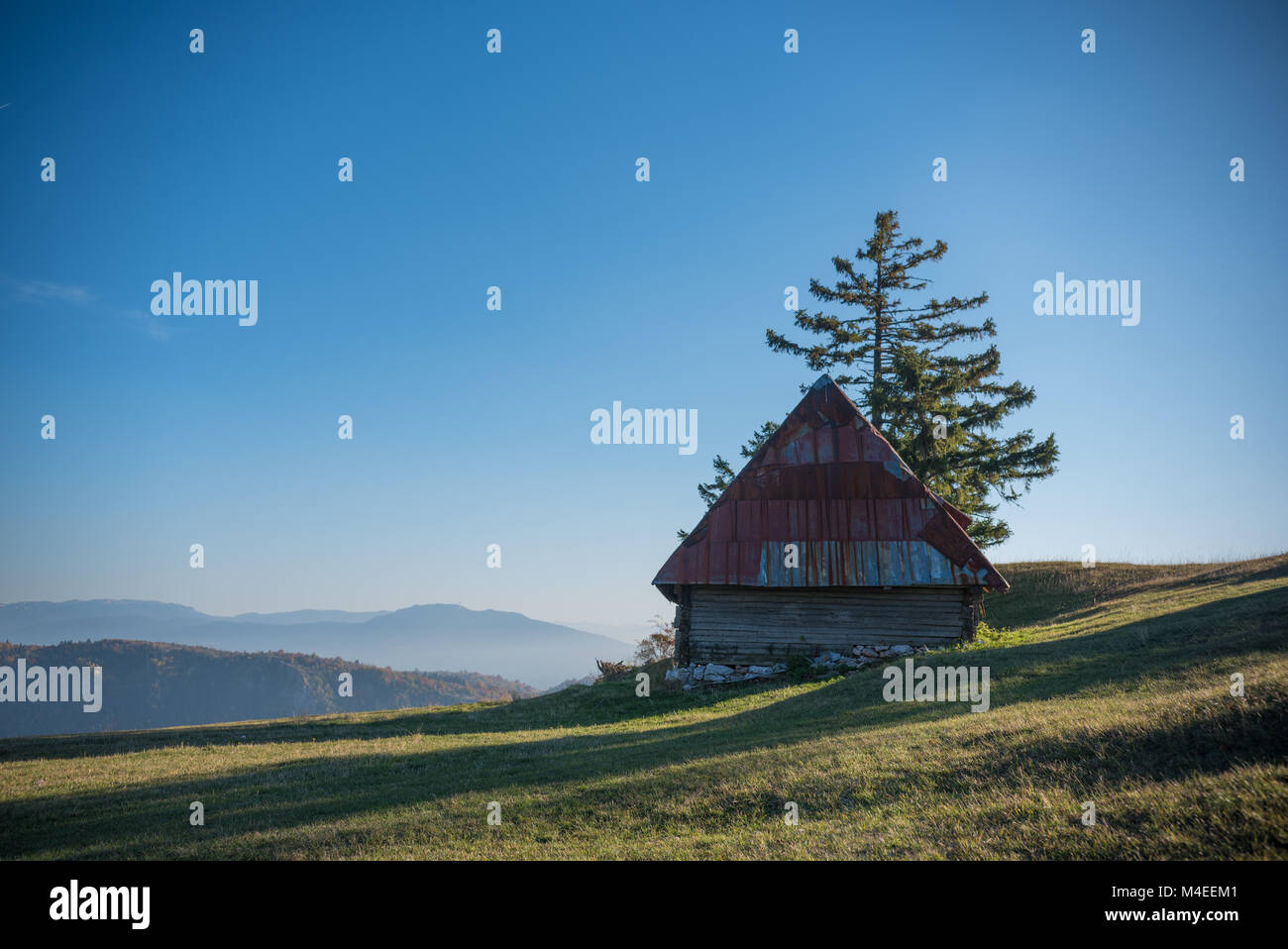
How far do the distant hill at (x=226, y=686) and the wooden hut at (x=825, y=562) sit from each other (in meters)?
102

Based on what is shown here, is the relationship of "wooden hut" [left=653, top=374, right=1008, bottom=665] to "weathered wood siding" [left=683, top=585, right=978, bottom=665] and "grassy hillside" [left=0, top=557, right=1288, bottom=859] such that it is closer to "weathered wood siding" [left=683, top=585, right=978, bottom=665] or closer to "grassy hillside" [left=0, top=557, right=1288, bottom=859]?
"weathered wood siding" [left=683, top=585, right=978, bottom=665]

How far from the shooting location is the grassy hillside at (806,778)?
582cm

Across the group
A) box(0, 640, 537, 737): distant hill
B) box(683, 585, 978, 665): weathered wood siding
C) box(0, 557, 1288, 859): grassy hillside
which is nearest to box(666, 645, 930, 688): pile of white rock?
box(683, 585, 978, 665): weathered wood siding

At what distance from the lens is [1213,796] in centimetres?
532

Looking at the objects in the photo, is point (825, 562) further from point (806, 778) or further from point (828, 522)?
point (806, 778)

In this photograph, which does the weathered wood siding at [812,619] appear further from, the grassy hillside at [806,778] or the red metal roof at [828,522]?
the grassy hillside at [806,778]

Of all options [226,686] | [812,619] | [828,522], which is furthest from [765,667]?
[226,686]

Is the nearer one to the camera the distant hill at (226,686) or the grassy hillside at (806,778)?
the grassy hillside at (806,778)

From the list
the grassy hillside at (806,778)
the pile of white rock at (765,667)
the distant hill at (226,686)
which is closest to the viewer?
the grassy hillside at (806,778)

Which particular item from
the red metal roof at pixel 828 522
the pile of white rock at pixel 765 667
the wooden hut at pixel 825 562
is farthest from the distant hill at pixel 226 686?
the red metal roof at pixel 828 522

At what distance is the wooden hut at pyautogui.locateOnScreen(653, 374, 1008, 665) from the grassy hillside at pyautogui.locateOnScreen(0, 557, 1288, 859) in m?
4.20
